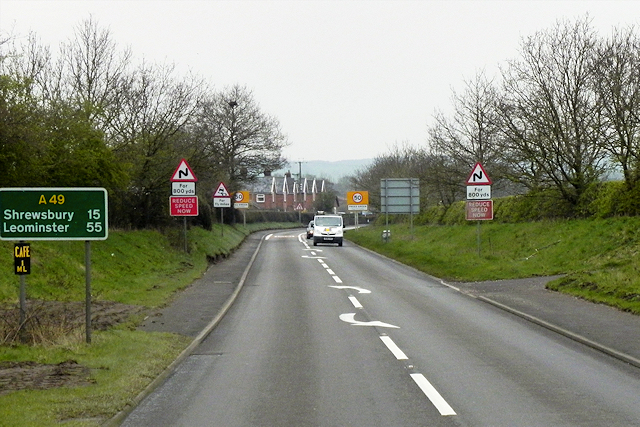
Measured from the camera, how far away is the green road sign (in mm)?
11477

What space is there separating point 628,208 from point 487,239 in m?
10.1

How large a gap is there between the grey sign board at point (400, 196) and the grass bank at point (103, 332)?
43.1 feet

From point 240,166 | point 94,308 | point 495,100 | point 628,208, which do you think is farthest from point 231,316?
point 240,166

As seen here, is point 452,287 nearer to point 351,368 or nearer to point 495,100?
point 351,368

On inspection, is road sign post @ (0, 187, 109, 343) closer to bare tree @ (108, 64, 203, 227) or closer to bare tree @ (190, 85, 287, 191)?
bare tree @ (108, 64, 203, 227)

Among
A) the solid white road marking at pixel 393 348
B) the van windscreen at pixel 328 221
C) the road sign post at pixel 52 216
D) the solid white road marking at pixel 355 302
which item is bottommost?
the solid white road marking at pixel 355 302

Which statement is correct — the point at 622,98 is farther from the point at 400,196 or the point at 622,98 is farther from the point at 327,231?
the point at 327,231

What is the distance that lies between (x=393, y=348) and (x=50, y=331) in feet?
17.4

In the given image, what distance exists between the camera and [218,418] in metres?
7.43

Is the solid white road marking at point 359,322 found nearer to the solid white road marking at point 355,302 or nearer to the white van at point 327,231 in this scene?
the solid white road marking at point 355,302

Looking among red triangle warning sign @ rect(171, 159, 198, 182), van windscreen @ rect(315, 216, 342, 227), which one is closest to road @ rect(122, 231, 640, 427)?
red triangle warning sign @ rect(171, 159, 198, 182)

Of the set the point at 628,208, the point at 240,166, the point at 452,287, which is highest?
the point at 240,166

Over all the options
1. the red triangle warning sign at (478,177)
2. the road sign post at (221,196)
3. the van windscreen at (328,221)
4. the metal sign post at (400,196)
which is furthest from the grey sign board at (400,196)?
the red triangle warning sign at (478,177)

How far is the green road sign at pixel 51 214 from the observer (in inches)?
452
